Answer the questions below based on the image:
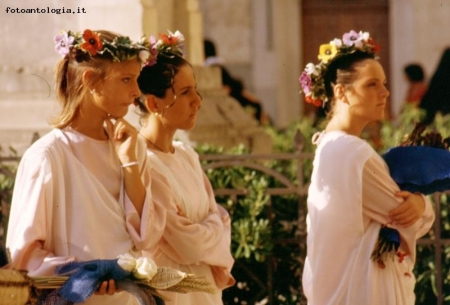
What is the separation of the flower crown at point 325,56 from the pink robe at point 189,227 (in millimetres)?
658

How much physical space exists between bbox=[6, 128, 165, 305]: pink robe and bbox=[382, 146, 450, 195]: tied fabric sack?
129 centimetres

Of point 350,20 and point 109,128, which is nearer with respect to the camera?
point 109,128

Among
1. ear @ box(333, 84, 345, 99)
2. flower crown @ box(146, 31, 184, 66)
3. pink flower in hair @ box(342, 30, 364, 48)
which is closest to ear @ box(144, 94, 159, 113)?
flower crown @ box(146, 31, 184, 66)

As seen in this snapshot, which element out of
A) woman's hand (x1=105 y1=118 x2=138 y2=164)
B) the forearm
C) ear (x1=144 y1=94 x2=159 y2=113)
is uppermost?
ear (x1=144 y1=94 x2=159 y2=113)

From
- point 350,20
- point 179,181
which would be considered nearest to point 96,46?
point 179,181

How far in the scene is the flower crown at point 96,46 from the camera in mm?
4883

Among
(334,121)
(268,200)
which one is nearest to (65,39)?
(334,121)

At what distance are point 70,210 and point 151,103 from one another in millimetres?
973

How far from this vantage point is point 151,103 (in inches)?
217

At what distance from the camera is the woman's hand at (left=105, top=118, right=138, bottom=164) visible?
15.9 ft

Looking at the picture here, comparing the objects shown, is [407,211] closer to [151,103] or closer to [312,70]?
[312,70]

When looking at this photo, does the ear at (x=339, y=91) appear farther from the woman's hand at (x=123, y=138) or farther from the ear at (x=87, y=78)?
the ear at (x=87, y=78)

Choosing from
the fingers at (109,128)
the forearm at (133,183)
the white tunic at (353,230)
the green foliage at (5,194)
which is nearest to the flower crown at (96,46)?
the fingers at (109,128)

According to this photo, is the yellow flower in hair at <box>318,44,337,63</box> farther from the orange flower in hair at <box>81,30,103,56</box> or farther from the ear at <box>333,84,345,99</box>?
the orange flower in hair at <box>81,30,103,56</box>
